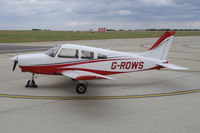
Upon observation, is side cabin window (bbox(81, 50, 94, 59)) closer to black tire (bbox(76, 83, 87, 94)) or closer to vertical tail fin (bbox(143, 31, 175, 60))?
black tire (bbox(76, 83, 87, 94))

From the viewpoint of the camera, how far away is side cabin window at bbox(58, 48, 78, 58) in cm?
976

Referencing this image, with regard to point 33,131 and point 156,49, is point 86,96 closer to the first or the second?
point 33,131

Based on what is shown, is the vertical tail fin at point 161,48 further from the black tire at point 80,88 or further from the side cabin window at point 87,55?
the black tire at point 80,88

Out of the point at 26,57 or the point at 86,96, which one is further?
the point at 26,57

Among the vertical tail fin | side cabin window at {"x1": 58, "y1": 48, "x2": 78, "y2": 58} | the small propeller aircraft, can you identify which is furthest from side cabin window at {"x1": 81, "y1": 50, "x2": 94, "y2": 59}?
the vertical tail fin

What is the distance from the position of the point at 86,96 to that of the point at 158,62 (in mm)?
4412

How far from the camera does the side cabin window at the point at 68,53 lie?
9.76m

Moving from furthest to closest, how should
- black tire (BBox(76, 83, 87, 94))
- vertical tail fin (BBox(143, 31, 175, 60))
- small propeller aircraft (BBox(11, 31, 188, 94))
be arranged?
1. vertical tail fin (BBox(143, 31, 175, 60))
2. small propeller aircraft (BBox(11, 31, 188, 94))
3. black tire (BBox(76, 83, 87, 94))

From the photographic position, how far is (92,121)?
631cm

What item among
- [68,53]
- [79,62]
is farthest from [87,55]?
[68,53]

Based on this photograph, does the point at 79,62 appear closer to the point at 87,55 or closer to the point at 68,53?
the point at 87,55

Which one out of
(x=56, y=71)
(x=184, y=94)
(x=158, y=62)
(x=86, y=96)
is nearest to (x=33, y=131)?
(x=86, y=96)

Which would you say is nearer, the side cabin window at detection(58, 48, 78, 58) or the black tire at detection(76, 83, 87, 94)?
the black tire at detection(76, 83, 87, 94)

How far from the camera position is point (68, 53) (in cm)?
983
